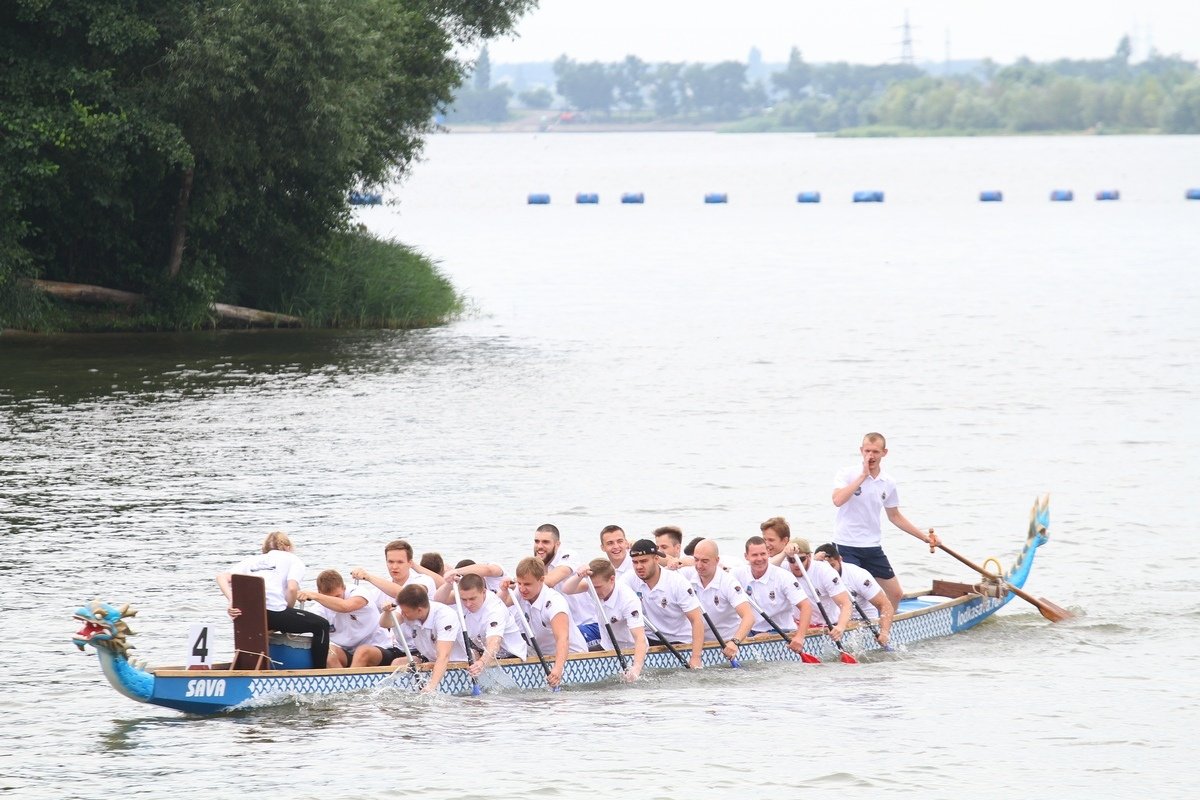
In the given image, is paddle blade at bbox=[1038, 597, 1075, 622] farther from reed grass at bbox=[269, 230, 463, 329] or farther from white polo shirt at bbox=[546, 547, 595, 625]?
reed grass at bbox=[269, 230, 463, 329]

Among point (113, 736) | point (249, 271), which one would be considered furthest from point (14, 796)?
point (249, 271)

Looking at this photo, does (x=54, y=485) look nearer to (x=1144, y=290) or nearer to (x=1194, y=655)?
(x=1194, y=655)

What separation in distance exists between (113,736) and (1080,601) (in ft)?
39.9

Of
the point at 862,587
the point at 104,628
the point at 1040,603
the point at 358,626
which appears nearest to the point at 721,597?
the point at 862,587

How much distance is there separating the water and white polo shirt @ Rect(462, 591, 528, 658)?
511 millimetres

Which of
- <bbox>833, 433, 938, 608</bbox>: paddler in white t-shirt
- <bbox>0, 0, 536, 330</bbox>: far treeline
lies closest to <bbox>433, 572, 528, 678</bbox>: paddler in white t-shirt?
<bbox>833, 433, 938, 608</bbox>: paddler in white t-shirt

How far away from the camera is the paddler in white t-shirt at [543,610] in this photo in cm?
1702

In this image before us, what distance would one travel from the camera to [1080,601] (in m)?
22.2

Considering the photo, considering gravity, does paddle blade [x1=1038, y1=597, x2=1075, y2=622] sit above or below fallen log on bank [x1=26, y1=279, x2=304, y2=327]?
below

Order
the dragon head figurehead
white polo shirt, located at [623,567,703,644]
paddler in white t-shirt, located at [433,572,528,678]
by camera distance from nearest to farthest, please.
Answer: the dragon head figurehead → paddler in white t-shirt, located at [433,572,528,678] → white polo shirt, located at [623,567,703,644]

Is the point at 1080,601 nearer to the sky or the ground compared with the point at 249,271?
nearer to the ground

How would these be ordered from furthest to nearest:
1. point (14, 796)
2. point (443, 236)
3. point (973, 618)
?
1. point (443, 236)
2. point (973, 618)
3. point (14, 796)

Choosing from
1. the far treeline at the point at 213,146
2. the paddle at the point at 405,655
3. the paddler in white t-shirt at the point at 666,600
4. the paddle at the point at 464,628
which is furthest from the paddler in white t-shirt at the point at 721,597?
the far treeline at the point at 213,146

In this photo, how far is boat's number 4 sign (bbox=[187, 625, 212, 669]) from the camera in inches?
640
